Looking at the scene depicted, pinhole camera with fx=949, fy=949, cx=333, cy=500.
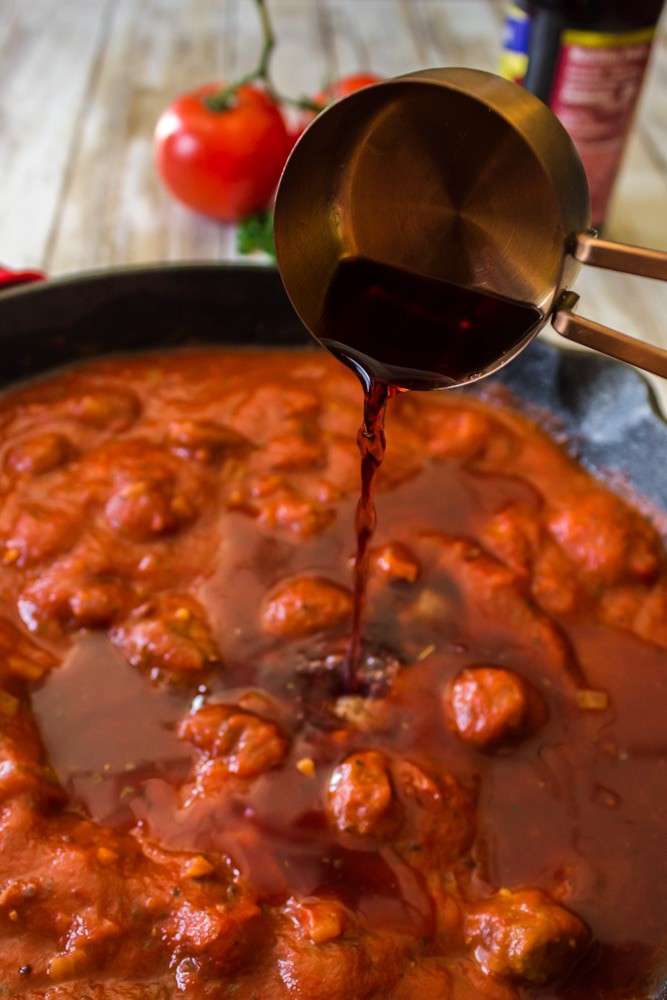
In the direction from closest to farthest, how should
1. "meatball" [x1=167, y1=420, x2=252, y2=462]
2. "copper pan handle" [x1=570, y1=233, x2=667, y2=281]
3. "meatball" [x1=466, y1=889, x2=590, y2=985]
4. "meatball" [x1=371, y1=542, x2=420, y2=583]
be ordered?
"copper pan handle" [x1=570, y1=233, x2=667, y2=281] < "meatball" [x1=466, y1=889, x2=590, y2=985] < "meatball" [x1=371, y1=542, x2=420, y2=583] < "meatball" [x1=167, y1=420, x2=252, y2=462]

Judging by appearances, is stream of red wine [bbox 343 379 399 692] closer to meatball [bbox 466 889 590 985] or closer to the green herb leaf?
meatball [bbox 466 889 590 985]

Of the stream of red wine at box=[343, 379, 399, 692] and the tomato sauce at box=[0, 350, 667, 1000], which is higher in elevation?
the stream of red wine at box=[343, 379, 399, 692]

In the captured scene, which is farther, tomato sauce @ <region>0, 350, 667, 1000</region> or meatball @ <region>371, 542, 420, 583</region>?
meatball @ <region>371, 542, 420, 583</region>

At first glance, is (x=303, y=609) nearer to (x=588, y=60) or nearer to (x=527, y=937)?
(x=527, y=937)

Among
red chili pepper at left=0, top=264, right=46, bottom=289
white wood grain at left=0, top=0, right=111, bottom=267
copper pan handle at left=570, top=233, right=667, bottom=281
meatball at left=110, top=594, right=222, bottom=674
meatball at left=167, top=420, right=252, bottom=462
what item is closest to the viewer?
copper pan handle at left=570, top=233, right=667, bottom=281

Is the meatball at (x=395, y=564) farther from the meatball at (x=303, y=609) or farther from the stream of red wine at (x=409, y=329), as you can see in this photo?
the stream of red wine at (x=409, y=329)

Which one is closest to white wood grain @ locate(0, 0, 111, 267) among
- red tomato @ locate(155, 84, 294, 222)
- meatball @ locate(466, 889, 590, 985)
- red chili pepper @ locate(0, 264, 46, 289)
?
red tomato @ locate(155, 84, 294, 222)

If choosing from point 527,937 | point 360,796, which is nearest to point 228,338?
point 360,796
